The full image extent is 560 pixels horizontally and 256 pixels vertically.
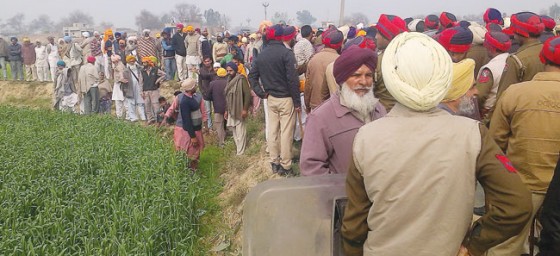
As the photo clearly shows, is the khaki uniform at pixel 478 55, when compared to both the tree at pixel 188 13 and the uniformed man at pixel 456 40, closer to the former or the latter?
the uniformed man at pixel 456 40

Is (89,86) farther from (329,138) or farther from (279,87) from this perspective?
(329,138)

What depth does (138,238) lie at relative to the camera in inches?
205

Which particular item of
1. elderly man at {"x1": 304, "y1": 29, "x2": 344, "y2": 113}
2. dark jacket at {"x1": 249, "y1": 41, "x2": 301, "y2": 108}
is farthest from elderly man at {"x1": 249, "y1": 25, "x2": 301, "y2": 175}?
elderly man at {"x1": 304, "y1": 29, "x2": 344, "y2": 113}

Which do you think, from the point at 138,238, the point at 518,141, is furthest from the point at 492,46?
the point at 138,238

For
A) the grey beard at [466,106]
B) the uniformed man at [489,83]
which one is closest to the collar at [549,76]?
the grey beard at [466,106]

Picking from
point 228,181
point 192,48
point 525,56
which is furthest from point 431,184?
point 192,48

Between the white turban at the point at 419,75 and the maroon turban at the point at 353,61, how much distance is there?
0.93m

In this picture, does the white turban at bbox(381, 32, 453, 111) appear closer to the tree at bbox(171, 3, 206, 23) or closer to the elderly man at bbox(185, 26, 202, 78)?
the elderly man at bbox(185, 26, 202, 78)

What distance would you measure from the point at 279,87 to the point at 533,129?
12.2ft

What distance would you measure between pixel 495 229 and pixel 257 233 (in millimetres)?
888

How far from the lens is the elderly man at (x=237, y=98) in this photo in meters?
7.88

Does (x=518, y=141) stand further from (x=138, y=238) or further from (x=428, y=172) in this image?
(x=138, y=238)

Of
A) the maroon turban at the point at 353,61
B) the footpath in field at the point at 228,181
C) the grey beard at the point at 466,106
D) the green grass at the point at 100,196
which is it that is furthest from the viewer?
the footpath in field at the point at 228,181

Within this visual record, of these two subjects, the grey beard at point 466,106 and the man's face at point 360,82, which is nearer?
the man's face at point 360,82
